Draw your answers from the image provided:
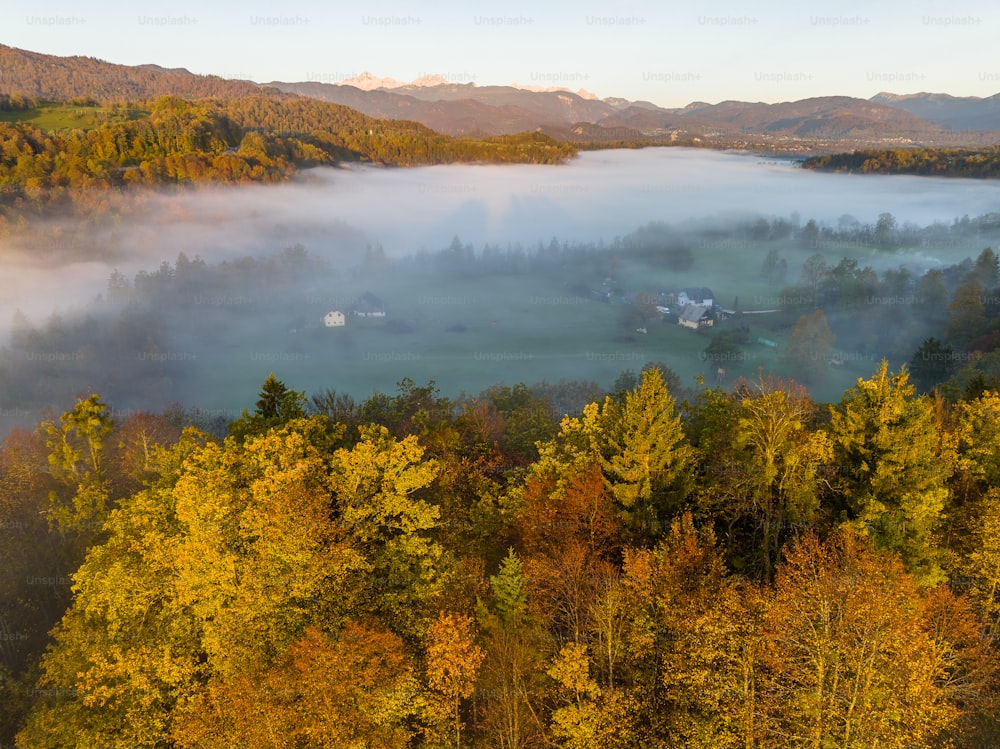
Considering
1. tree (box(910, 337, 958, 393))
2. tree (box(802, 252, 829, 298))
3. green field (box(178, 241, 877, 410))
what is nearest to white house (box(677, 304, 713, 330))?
green field (box(178, 241, 877, 410))

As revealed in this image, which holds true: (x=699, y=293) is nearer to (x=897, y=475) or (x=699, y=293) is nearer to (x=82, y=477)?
(x=897, y=475)

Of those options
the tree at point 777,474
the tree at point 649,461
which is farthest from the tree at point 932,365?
the tree at point 649,461

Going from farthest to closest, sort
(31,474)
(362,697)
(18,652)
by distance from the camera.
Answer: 1. (31,474)
2. (18,652)
3. (362,697)

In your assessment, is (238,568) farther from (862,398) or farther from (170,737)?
(862,398)

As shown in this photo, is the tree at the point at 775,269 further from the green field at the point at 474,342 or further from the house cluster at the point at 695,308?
the house cluster at the point at 695,308

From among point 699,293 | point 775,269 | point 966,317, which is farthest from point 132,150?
point 966,317

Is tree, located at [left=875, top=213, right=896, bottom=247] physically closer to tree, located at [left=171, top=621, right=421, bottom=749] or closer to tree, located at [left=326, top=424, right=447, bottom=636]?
tree, located at [left=326, top=424, right=447, bottom=636]

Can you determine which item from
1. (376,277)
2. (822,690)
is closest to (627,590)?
(822,690)
